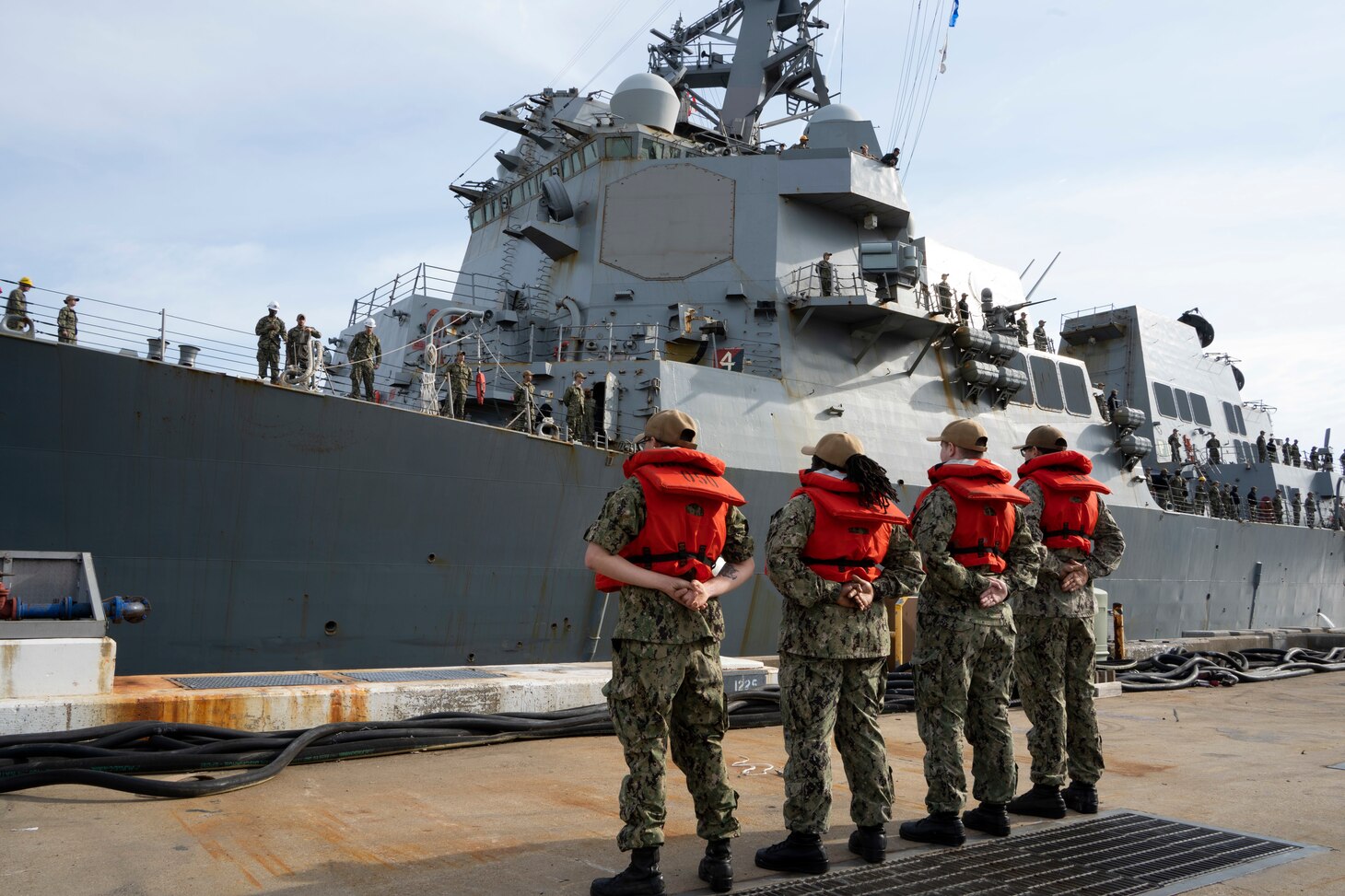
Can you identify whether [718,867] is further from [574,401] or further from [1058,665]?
[574,401]

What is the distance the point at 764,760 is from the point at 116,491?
18.7 feet

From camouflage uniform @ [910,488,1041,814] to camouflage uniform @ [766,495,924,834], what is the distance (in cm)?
41

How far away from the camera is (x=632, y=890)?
283cm

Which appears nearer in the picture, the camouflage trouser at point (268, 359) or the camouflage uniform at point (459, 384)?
the camouflage trouser at point (268, 359)

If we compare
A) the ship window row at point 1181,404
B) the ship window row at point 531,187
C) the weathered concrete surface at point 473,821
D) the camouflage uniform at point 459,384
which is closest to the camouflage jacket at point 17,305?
the camouflage uniform at point 459,384

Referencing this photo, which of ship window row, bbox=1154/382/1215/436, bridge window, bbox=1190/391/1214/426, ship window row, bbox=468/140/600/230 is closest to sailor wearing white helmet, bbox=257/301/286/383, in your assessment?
ship window row, bbox=468/140/600/230

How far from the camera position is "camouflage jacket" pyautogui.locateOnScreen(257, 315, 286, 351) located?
909 cm

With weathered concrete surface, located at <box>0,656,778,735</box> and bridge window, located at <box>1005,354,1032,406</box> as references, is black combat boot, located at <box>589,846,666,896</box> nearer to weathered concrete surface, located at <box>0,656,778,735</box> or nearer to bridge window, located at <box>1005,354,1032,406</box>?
weathered concrete surface, located at <box>0,656,778,735</box>

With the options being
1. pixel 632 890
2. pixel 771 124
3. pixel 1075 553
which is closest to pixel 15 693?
pixel 632 890

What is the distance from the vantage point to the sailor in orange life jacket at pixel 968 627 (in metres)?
3.74

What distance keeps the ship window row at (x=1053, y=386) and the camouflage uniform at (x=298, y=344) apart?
10.6 metres

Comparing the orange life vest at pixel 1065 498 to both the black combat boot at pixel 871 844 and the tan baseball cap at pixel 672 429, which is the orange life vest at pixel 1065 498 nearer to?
the black combat boot at pixel 871 844

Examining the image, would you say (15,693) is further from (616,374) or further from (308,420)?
(616,374)

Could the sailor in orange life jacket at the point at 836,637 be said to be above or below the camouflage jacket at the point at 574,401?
below
